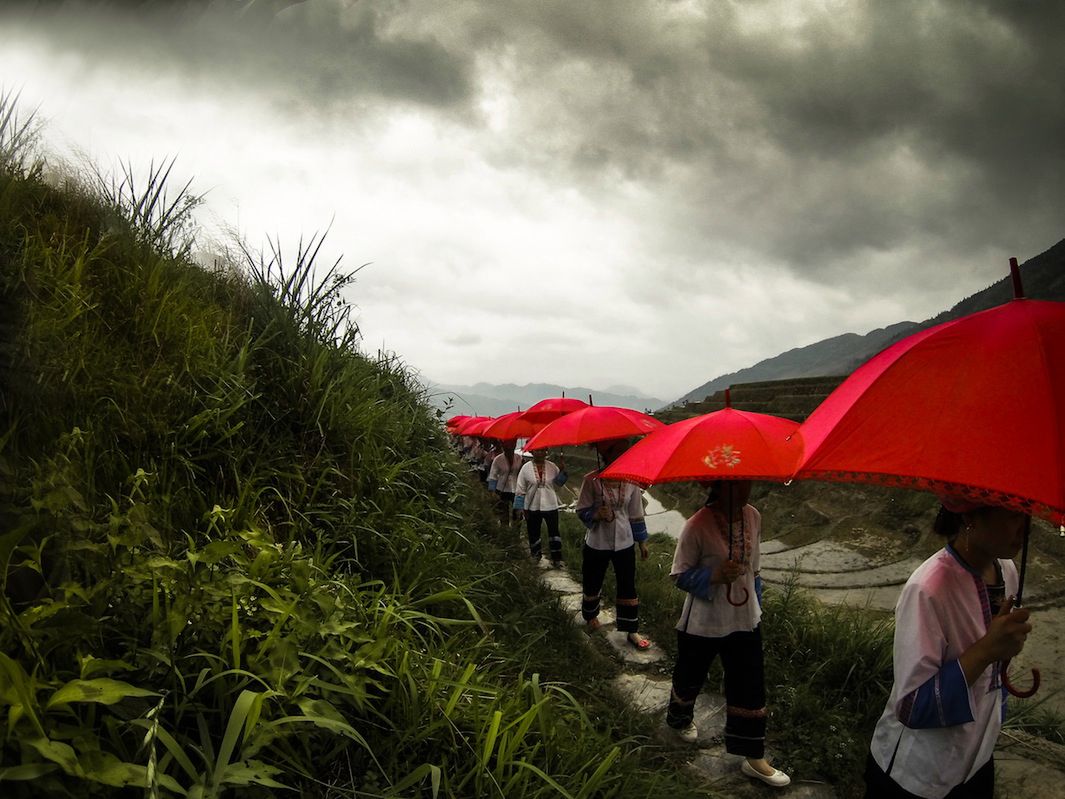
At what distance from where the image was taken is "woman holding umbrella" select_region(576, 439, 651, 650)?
5242mm

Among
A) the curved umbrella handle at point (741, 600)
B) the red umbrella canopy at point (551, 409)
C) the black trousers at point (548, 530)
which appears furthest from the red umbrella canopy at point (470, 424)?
the curved umbrella handle at point (741, 600)

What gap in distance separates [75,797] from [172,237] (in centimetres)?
386

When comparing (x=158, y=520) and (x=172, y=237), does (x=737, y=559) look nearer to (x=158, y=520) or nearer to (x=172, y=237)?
(x=158, y=520)

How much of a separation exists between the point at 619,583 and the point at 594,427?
1.58 m

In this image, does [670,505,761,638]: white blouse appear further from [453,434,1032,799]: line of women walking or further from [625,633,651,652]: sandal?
[625,633,651,652]: sandal

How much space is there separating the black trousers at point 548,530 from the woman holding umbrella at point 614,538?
2.67 meters

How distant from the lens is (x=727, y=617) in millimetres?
3377

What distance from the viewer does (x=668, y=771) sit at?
308cm

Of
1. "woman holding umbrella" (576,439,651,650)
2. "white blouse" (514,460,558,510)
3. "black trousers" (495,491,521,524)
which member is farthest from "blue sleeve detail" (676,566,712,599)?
"black trousers" (495,491,521,524)

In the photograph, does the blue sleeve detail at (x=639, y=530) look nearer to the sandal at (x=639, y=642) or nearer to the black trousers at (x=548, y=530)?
the sandal at (x=639, y=642)

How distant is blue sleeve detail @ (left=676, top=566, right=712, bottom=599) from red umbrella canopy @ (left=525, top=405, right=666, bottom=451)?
168 centimetres

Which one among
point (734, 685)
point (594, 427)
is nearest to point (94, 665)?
point (734, 685)

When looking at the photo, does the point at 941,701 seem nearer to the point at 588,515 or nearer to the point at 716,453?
the point at 716,453

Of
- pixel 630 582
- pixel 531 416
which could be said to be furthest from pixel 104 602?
pixel 531 416
